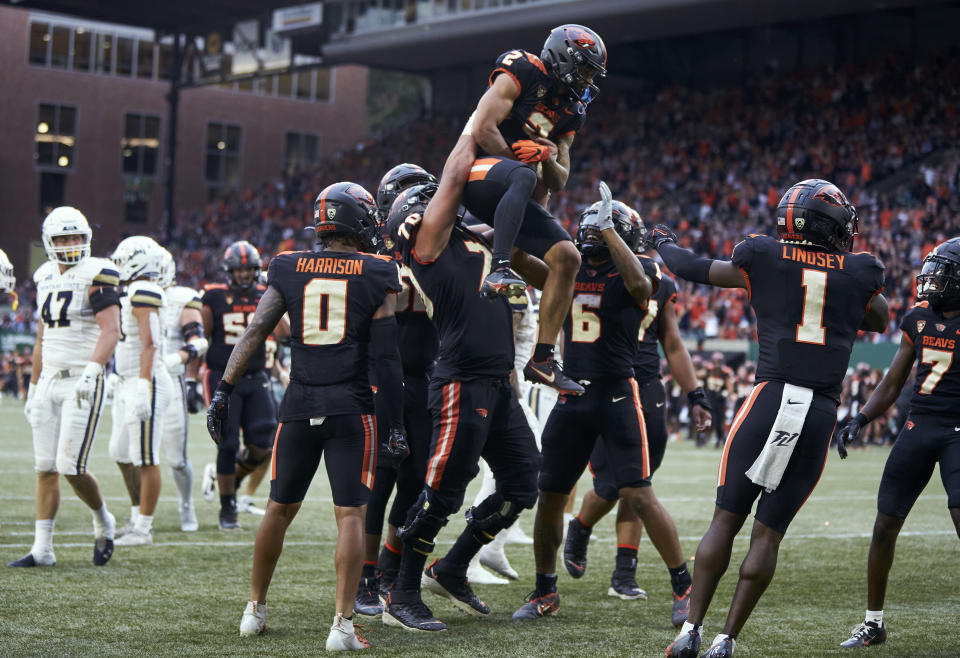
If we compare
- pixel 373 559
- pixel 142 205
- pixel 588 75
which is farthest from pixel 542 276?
pixel 142 205

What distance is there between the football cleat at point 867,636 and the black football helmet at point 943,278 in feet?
5.49

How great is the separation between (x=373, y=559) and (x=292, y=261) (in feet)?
6.49

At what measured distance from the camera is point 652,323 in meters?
7.26

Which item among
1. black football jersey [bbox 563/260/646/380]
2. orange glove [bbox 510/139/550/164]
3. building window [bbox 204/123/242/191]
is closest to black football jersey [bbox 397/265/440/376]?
black football jersey [bbox 563/260/646/380]

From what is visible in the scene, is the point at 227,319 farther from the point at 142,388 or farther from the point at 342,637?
the point at 342,637

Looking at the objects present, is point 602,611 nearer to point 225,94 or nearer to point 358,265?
point 358,265

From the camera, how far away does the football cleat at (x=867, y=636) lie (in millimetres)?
5884

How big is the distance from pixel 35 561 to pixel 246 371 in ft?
9.10

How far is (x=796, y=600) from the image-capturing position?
723 centimetres

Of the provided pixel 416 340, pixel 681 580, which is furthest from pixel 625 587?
pixel 416 340

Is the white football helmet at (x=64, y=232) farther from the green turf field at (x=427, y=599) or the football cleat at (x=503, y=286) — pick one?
the football cleat at (x=503, y=286)

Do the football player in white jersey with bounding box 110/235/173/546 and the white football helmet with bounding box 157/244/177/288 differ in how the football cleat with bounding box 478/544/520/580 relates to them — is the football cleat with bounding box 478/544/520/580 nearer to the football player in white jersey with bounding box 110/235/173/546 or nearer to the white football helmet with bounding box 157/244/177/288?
the football player in white jersey with bounding box 110/235/173/546

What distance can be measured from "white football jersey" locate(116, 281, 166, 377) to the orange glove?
3875mm

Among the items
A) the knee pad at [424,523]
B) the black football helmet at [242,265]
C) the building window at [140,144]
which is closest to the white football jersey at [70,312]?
the black football helmet at [242,265]
